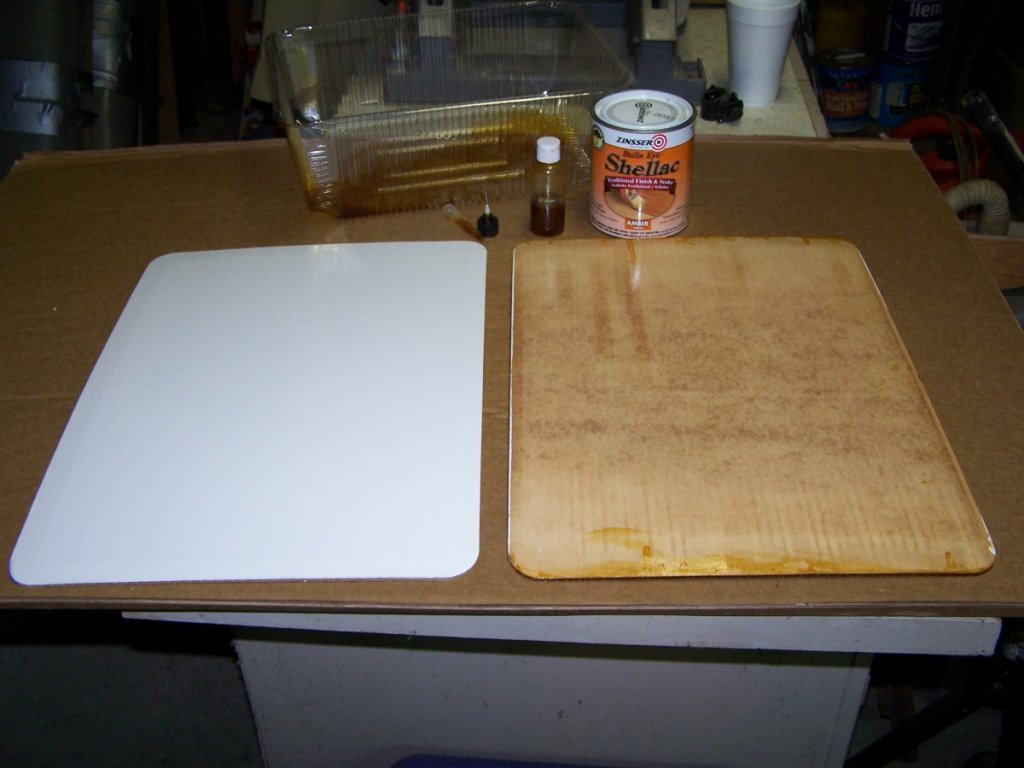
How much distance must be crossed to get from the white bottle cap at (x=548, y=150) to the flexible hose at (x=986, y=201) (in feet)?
2.03

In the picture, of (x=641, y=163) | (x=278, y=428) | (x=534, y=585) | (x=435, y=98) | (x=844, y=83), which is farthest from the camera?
(x=844, y=83)

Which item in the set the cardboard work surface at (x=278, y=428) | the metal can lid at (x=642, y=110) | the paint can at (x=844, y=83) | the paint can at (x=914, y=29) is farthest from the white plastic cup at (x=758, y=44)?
the paint can at (x=914, y=29)

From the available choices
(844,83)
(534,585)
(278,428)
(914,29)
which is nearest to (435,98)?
(278,428)

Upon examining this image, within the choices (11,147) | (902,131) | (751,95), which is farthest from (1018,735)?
(11,147)

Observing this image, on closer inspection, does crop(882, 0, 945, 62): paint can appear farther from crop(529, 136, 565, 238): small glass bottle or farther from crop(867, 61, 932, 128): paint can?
crop(529, 136, 565, 238): small glass bottle

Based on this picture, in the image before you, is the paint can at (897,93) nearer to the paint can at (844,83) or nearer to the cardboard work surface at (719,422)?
the paint can at (844,83)

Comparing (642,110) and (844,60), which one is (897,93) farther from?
(642,110)

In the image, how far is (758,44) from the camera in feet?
3.78

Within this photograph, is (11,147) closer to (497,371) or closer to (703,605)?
(497,371)

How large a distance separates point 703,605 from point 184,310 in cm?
54

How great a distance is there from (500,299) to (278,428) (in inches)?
9.4

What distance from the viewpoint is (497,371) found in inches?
29.8

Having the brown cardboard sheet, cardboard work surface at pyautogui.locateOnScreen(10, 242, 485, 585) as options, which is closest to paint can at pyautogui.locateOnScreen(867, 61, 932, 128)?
the brown cardboard sheet

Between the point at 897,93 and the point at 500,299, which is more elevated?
the point at 500,299
